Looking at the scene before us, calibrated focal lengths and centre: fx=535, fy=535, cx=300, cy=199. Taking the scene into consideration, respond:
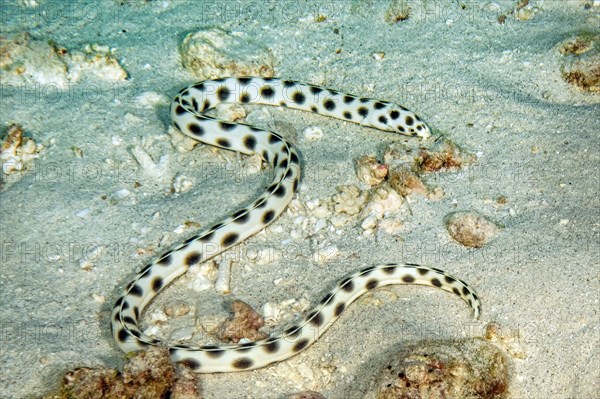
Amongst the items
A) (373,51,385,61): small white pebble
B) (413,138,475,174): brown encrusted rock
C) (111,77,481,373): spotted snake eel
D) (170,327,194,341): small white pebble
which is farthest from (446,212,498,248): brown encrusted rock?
(373,51,385,61): small white pebble

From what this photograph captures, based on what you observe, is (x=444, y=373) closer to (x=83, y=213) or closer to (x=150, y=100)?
(x=83, y=213)

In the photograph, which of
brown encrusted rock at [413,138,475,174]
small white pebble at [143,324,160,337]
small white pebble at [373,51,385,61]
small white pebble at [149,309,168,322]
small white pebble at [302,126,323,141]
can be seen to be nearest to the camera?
small white pebble at [143,324,160,337]

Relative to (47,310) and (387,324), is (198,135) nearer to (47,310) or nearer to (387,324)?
(47,310)

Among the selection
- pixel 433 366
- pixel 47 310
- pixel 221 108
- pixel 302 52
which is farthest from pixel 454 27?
pixel 47 310

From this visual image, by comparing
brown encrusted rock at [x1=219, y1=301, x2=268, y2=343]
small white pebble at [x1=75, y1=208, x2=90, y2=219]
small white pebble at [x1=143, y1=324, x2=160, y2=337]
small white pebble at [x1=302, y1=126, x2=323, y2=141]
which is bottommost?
small white pebble at [x1=143, y1=324, x2=160, y2=337]

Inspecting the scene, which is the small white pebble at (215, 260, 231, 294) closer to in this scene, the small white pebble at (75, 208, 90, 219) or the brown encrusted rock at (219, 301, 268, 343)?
the brown encrusted rock at (219, 301, 268, 343)

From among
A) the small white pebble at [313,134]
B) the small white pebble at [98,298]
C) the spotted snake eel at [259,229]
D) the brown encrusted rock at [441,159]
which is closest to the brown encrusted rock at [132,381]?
the spotted snake eel at [259,229]

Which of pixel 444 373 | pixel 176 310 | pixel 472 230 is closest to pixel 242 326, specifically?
pixel 176 310
